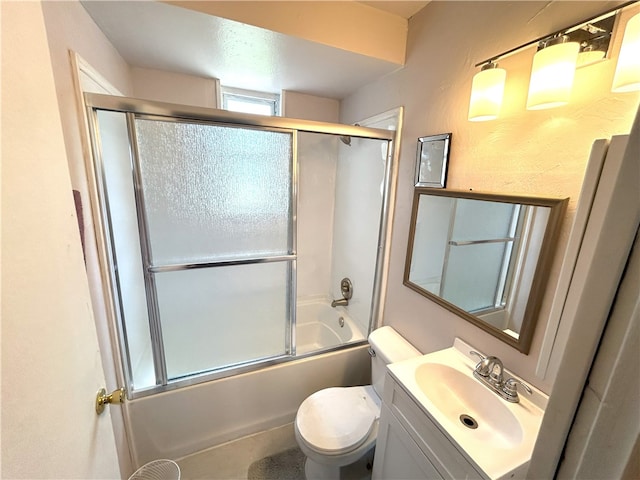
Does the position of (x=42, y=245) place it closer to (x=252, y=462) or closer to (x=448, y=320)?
(x=448, y=320)

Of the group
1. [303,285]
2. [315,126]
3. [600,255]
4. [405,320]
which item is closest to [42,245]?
[600,255]

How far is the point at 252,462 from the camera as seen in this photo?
159 centimetres

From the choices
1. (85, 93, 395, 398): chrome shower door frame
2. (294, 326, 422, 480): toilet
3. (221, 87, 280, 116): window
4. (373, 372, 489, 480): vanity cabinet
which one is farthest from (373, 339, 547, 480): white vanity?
(221, 87, 280, 116): window

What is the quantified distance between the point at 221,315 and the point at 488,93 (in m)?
1.93

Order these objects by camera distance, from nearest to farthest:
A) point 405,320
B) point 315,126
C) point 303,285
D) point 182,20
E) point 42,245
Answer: point 42,245, point 182,20, point 315,126, point 405,320, point 303,285

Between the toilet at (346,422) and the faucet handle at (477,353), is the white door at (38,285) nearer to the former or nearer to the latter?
the toilet at (346,422)

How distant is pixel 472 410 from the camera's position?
110cm

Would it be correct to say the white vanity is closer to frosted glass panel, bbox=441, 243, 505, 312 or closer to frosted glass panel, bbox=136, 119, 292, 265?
frosted glass panel, bbox=441, 243, 505, 312

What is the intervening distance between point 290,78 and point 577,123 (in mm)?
1591

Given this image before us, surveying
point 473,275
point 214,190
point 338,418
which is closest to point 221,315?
point 214,190

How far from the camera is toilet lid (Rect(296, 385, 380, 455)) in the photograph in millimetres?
1293

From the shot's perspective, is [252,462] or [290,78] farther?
[290,78]

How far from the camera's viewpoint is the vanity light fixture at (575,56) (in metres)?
0.68

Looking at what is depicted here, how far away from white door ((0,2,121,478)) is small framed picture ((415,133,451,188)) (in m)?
1.43
